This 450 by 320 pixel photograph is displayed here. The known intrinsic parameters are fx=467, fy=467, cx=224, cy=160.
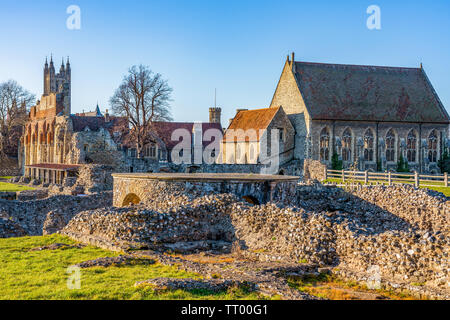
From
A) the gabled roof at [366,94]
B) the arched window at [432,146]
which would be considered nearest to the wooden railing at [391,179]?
the gabled roof at [366,94]

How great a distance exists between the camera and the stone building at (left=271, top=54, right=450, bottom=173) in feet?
165

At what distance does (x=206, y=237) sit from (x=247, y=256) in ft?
7.62

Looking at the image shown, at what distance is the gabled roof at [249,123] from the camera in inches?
1994

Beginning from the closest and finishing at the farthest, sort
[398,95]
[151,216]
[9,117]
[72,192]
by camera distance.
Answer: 1. [151,216]
2. [72,192]
3. [398,95]
4. [9,117]

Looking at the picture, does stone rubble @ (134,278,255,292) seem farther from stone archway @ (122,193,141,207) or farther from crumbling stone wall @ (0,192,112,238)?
crumbling stone wall @ (0,192,112,238)

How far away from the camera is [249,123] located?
53.8m

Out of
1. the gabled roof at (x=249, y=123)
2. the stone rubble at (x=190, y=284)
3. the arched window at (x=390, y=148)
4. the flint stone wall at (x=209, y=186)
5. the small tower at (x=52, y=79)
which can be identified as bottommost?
the stone rubble at (x=190, y=284)

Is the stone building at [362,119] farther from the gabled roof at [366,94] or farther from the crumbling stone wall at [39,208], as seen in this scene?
the crumbling stone wall at [39,208]

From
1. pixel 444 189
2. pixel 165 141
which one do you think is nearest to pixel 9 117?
pixel 165 141

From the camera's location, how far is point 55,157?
2576 inches

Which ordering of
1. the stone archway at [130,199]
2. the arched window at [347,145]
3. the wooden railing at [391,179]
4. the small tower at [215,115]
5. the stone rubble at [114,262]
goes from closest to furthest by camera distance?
1. the stone rubble at [114,262]
2. the stone archway at [130,199]
3. the wooden railing at [391,179]
4. the arched window at [347,145]
5. the small tower at [215,115]

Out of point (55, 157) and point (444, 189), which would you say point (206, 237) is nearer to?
point (444, 189)

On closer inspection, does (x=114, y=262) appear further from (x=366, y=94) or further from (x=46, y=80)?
(x=46, y=80)

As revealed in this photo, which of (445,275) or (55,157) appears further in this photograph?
(55,157)
